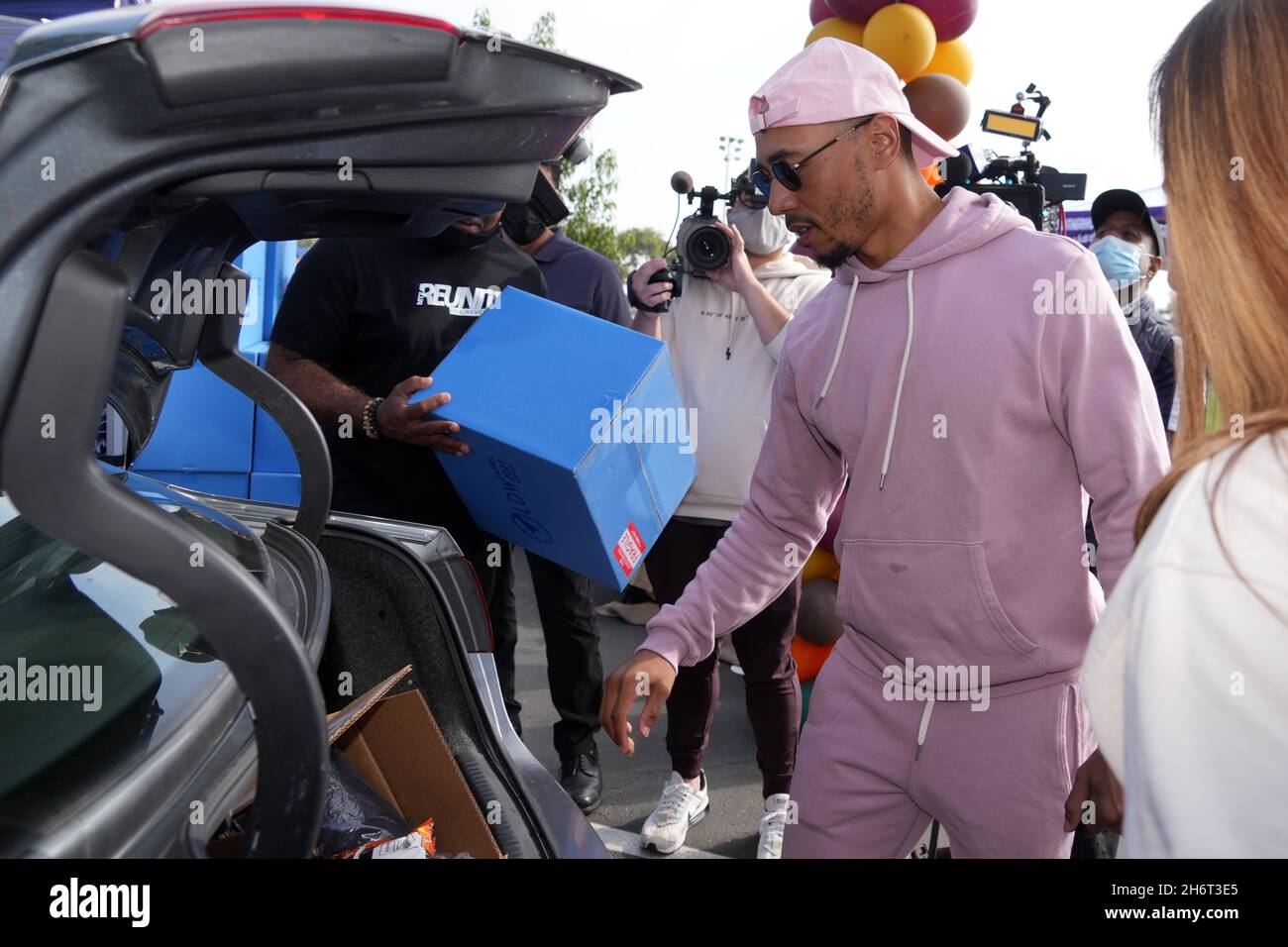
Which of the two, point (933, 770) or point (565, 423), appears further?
point (565, 423)

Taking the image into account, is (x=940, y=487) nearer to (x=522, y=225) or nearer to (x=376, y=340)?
(x=376, y=340)

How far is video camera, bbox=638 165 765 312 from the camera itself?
3477 millimetres

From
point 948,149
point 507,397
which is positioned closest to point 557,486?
point 507,397

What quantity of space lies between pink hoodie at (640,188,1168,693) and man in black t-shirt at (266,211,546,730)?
1411 mm

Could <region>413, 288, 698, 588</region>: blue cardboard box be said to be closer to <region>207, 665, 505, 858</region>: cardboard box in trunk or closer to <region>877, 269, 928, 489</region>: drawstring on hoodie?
<region>877, 269, 928, 489</region>: drawstring on hoodie

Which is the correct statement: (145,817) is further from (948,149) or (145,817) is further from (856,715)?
(948,149)

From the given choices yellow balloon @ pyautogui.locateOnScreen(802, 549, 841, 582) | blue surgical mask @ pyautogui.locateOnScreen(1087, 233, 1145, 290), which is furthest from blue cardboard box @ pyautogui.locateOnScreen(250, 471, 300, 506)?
blue surgical mask @ pyautogui.locateOnScreen(1087, 233, 1145, 290)

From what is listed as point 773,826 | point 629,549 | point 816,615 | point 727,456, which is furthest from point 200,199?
point 816,615

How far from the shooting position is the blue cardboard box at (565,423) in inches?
101

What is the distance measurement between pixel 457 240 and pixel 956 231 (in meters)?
1.75

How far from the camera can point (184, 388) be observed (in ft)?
16.0

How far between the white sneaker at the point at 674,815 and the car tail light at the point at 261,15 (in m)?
3.03

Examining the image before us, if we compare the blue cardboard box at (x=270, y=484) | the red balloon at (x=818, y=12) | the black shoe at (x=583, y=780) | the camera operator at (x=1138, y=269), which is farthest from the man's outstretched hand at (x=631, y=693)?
the red balloon at (x=818, y=12)

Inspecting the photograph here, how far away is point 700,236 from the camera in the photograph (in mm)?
3490
